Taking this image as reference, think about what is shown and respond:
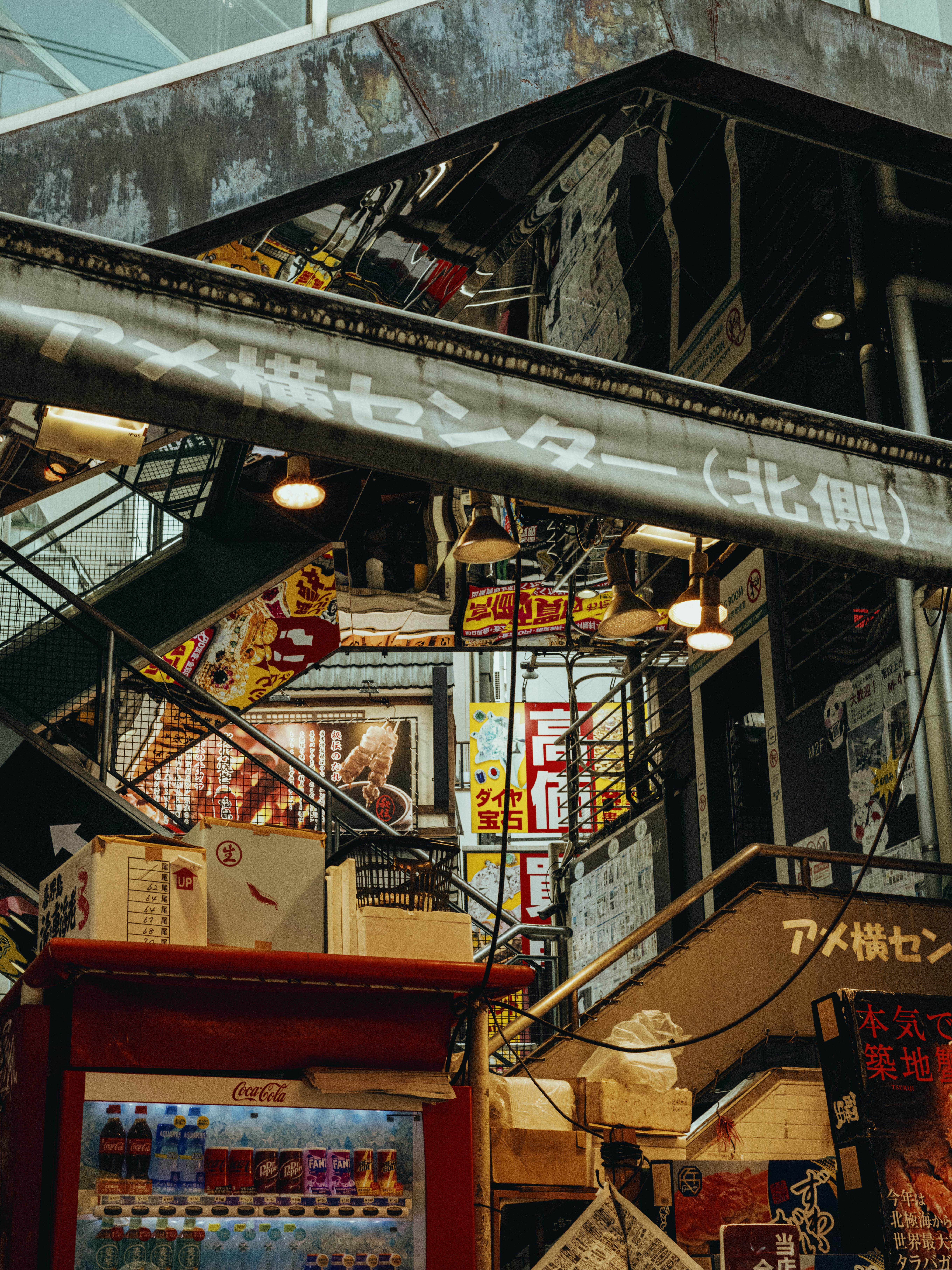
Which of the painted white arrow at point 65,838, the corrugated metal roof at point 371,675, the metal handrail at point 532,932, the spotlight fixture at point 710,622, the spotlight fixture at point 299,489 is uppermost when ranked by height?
the corrugated metal roof at point 371,675

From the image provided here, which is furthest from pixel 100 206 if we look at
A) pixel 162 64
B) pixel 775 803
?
pixel 775 803

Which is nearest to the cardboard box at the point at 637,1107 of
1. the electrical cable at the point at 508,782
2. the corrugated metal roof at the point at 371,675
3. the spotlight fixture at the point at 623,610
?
the electrical cable at the point at 508,782

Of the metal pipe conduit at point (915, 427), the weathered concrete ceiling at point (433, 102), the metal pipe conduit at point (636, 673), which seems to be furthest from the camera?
the metal pipe conduit at point (636, 673)

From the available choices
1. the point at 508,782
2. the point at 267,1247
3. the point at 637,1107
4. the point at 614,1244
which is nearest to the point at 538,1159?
the point at 614,1244

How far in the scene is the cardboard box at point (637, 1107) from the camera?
242 inches

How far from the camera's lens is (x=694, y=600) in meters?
8.70

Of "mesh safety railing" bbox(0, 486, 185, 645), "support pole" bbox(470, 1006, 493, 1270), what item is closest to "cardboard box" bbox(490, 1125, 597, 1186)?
"support pole" bbox(470, 1006, 493, 1270)

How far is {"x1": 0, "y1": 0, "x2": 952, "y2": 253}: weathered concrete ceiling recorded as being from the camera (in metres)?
5.58

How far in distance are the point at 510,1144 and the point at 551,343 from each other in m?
7.02

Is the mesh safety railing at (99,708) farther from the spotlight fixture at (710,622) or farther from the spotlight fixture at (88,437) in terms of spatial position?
the spotlight fixture at (88,437)

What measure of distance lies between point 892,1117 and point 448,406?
14.7ft

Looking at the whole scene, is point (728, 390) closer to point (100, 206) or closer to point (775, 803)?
point (100, 206)

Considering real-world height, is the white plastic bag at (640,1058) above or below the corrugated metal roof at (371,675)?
below

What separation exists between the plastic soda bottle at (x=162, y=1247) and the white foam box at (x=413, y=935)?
1296 millimetres
